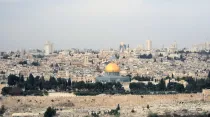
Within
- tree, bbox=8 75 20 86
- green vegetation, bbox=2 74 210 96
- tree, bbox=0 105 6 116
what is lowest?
tree, bbox=0 105 6 116

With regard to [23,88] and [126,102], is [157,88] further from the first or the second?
[23,88]

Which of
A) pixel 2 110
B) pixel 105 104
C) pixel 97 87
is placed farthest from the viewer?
pixel 97 87

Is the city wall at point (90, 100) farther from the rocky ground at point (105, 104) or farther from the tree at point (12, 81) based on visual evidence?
the tree at point (12, 81)

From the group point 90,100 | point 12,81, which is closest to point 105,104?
point 90,100

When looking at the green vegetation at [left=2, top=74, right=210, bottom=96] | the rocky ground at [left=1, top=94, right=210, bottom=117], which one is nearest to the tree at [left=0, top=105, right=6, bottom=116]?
the rocky ground at [left=1, top=94, right=210, bottom=117]

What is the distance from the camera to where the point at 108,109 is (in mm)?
44469

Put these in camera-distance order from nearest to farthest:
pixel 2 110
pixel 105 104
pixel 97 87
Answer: pixel 2 110 → pixel 105 104 → pixel 97 87

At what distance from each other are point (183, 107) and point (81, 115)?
7.82 m

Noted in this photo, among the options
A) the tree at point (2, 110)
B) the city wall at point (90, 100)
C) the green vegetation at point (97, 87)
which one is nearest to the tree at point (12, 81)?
the green vegetation at point (97, 87)

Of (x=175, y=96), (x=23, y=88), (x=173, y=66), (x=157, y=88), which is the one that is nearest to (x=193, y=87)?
(x=157, y=88)

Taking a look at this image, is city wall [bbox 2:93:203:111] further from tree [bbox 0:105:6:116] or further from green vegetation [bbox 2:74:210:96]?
green vegetation [bbox 2:74:210:96]

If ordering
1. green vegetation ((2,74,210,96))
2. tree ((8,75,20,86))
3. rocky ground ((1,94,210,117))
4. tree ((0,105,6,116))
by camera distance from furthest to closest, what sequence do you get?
tree ((8,75,20,86)), green vegetation ((2,74,210,96)), tree ((0,105,6,116)), rocky ground ((1,94,210,117))

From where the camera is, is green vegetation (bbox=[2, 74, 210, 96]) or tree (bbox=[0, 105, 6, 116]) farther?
green vegetation (bbox=[2, 74, 210, 96])

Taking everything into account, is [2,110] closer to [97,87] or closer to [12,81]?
[97,87]
